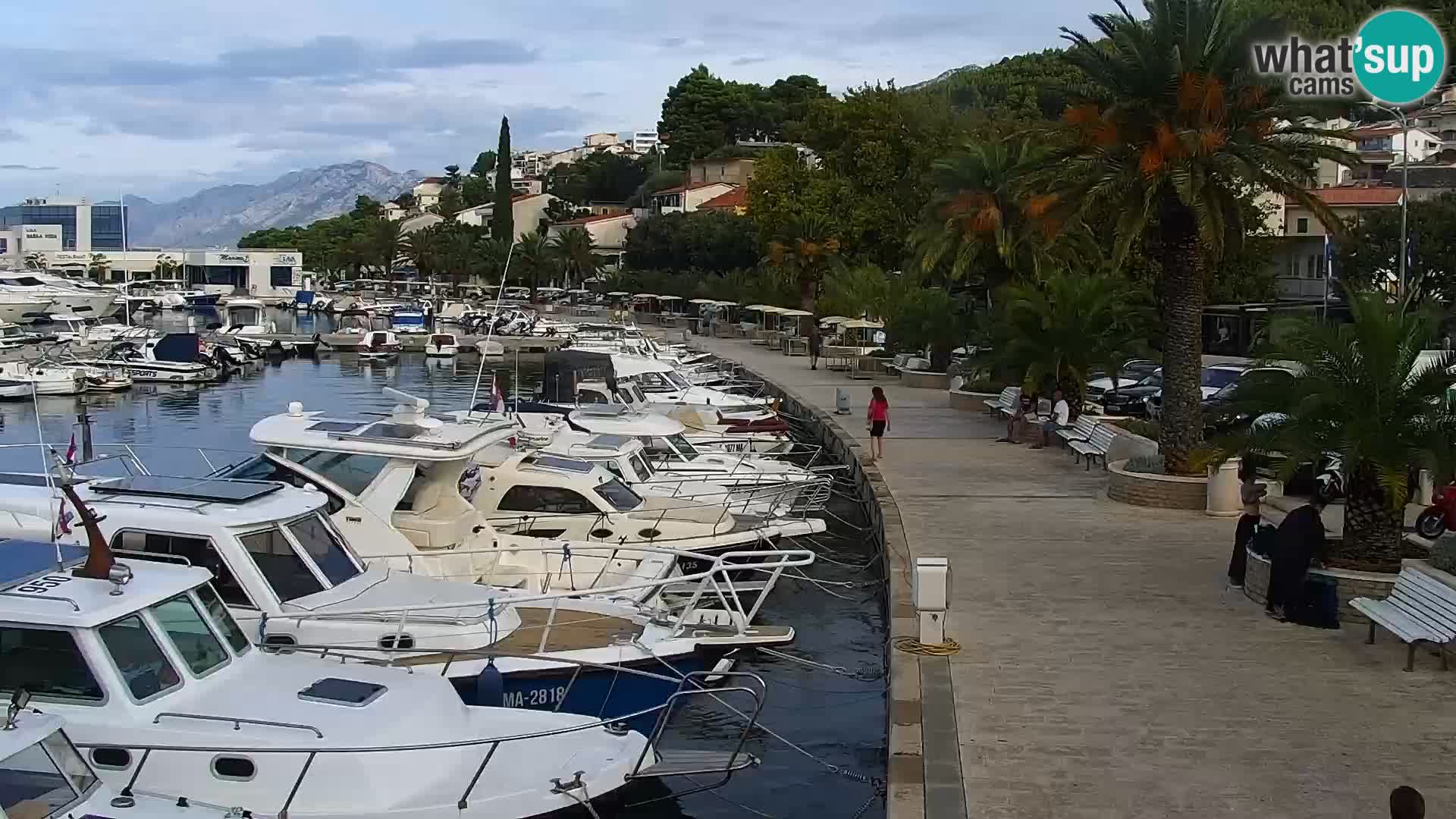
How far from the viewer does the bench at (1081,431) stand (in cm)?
2867

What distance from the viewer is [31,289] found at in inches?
3688

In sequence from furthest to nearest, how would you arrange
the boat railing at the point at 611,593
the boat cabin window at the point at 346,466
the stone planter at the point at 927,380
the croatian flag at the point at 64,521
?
the stone planter at the point at 927,380 < the boat cabin window at the point at 346,466 < the boat railing at the point at 611,593 < the croatian flag at the point at 64,521

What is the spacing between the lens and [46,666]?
33.3 feet

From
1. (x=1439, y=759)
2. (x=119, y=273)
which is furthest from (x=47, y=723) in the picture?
(x=119, y=273)

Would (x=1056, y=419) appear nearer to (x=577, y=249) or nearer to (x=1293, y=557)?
(x=1293, y=557)

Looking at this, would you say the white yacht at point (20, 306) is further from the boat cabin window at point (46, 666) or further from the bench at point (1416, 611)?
the bench at point (1416, 611)

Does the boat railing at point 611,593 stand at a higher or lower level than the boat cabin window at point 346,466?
lower

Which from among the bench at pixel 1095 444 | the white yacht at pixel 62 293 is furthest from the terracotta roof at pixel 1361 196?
the white yacht at pixel 62 293

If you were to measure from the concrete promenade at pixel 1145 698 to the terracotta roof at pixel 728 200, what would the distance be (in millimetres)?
94307

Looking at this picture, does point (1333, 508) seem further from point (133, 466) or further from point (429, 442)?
point (133, 466)

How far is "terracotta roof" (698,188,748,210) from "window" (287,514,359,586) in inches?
3859

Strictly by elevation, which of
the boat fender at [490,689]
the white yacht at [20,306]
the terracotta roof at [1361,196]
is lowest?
the boat fender at [490,689]

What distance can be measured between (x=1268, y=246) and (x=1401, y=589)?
42957mm

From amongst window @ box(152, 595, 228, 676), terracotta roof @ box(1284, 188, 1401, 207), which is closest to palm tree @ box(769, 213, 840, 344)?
terracotta roof @ box(1284, 188, 1401, 207)
